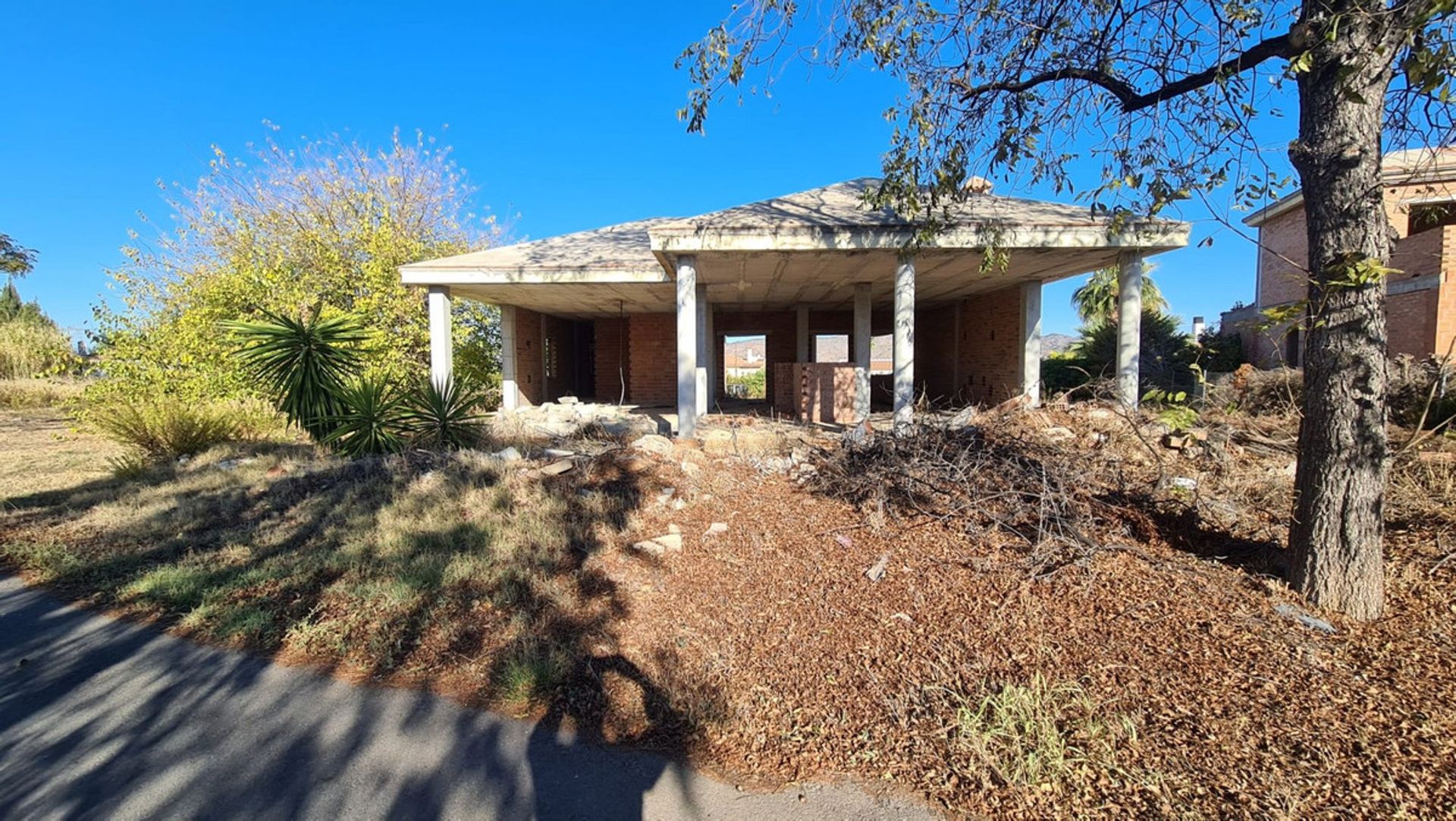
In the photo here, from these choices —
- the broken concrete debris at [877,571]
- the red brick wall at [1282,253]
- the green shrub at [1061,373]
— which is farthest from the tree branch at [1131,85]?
the red brick wall at [1282,253]

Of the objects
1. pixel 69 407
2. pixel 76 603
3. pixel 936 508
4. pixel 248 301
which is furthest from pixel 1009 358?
pixel 69 407

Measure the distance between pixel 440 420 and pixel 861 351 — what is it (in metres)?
6.91

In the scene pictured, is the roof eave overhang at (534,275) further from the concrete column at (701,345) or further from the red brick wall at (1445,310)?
the red brick wall at (1445,310)

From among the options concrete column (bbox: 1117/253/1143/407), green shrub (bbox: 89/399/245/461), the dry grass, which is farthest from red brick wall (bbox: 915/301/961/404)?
green shrub (bbox: 89/399/245/461)

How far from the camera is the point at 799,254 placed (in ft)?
28.4

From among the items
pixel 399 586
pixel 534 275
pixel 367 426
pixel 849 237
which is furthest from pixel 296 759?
pixel 534 275

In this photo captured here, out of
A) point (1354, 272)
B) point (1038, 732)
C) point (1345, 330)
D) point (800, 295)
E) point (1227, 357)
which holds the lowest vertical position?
point (1038, 732)

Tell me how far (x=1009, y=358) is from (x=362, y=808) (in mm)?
12348

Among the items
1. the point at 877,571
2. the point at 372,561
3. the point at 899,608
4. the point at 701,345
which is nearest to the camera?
the point at 899,608

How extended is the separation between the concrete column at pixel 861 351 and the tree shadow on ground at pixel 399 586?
498cm

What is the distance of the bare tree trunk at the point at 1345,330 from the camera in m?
3.13

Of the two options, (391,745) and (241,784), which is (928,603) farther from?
(241,784)

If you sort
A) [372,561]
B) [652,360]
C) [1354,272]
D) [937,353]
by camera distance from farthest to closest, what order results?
[937,353], [652,360], [372,561], [1354,272]

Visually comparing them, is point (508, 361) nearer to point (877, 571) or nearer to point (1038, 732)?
point (877, 571)
